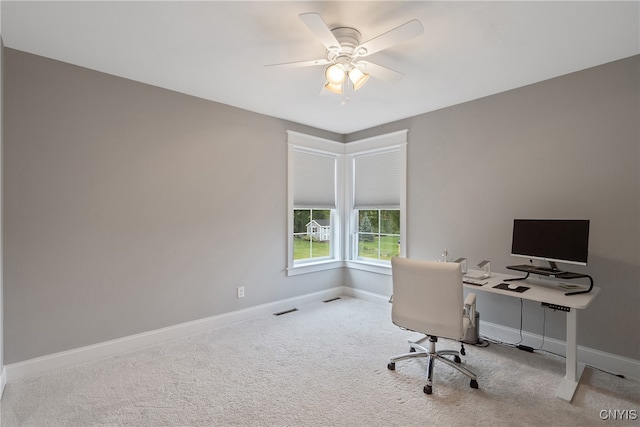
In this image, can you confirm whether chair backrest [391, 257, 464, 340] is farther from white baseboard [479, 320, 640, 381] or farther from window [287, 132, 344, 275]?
window [287, 132, 344, 275]

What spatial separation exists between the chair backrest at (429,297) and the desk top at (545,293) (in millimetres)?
561

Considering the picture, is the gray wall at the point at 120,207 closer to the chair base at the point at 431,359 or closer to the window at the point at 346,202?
the window at the point at 346,202

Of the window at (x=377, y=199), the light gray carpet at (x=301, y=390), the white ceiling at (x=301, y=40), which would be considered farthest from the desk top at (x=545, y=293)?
the white ceiling at (x=301, y=40)

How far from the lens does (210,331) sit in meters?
3.43

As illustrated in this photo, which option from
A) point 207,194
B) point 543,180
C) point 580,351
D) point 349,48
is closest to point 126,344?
point 207,194

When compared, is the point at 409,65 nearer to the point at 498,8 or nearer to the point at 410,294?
the point at 498,8

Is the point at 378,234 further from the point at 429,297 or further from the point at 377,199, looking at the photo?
the point at 429,297

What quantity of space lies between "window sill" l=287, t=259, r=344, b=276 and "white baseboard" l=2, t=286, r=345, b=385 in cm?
38

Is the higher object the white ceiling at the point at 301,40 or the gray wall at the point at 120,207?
the white ceiling at the point at 301,40

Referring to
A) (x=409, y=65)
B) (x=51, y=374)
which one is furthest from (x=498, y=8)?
(x=51, y=374)

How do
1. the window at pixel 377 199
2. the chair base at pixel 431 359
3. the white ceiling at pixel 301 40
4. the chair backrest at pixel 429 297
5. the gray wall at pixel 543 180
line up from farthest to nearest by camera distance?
the window at pixel 377 199 → the gray wall at pixel 543 180 → the chair base at pixel 431 359 → the chair backrest at pixel 429 297 → the white ceiling at pixel 301 40

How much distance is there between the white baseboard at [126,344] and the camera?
→ 246 cm

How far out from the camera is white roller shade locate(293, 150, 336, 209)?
4426mm

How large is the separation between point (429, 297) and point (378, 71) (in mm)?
1749
